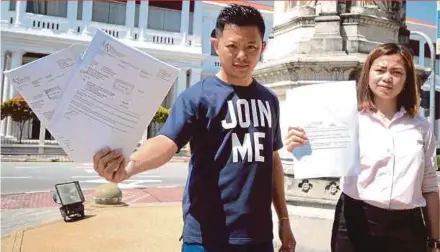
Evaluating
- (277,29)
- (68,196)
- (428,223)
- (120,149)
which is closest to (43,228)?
(68,196)

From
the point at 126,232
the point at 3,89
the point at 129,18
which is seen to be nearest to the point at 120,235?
the point at 126,232

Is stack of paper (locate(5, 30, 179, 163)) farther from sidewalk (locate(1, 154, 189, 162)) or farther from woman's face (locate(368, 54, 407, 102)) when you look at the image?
sidewalk (locate(1, 154, 189, 162))

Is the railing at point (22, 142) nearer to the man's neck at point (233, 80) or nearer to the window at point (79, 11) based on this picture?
the window at point (79, 11)

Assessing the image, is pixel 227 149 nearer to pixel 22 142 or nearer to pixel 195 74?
pixel 22 142

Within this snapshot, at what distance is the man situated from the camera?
1489 mm

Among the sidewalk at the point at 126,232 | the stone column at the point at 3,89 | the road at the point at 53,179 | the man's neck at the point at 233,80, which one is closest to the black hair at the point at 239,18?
the man's neck at the point at 233,80

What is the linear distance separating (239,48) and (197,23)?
2472 centimetres

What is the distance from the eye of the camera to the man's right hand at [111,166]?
1364mm

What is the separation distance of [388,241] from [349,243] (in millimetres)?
162

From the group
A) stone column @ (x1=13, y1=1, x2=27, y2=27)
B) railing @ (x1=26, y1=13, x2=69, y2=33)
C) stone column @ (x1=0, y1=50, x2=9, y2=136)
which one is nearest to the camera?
stone column @ (x1=0, y1=50, x2=9, y2=136)

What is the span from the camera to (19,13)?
70.5 ft

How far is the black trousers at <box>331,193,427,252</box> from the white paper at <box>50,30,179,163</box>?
39.9 inches

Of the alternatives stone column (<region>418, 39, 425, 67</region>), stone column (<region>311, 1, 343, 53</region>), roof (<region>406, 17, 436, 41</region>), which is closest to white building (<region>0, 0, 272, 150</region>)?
roof (<region>406, 17, 436, 41</region>)

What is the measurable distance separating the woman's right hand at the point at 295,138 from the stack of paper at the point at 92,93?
1.86ft
